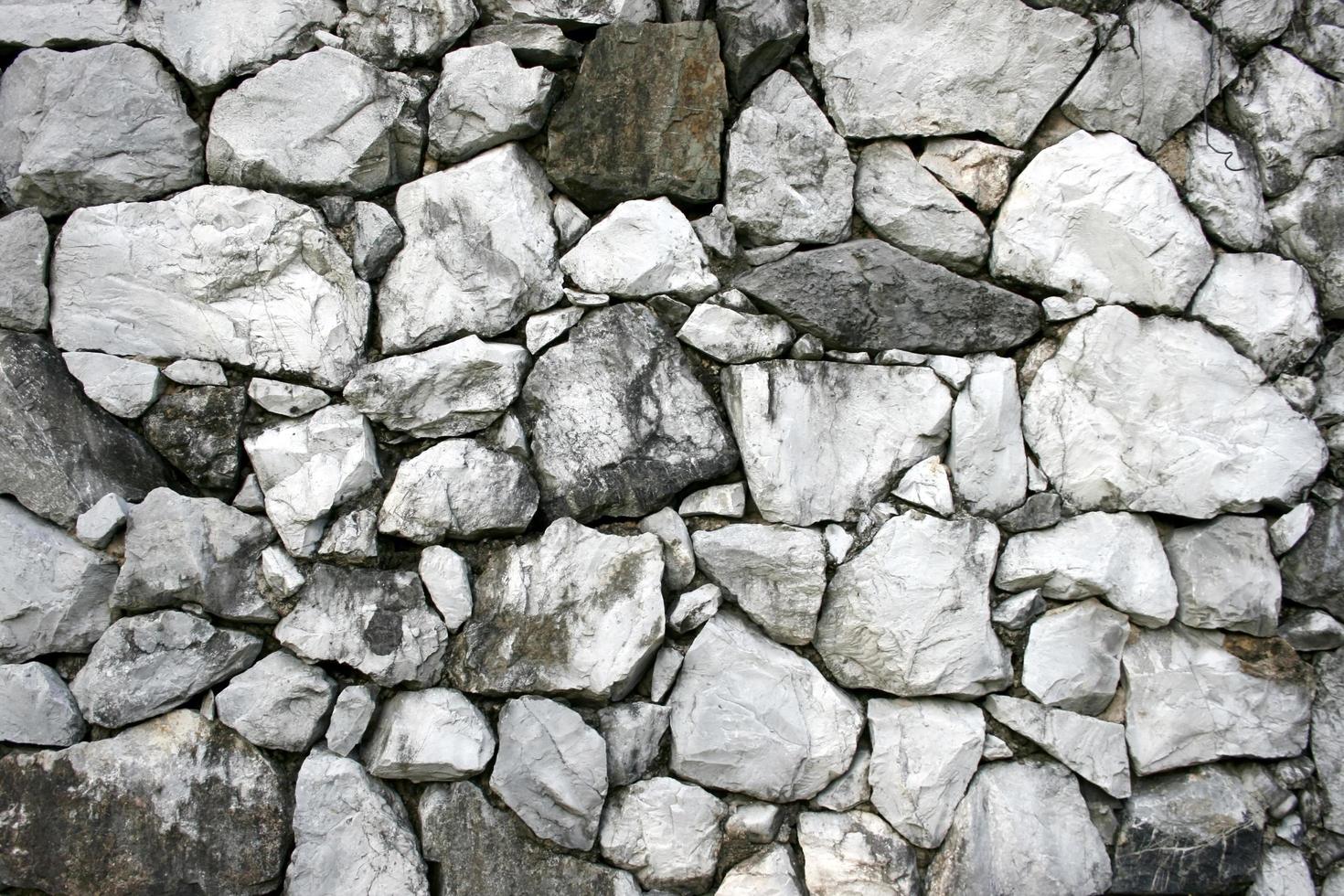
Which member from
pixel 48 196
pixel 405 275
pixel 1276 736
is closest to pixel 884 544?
pixel 1276 736

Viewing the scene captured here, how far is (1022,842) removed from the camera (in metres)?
1.99

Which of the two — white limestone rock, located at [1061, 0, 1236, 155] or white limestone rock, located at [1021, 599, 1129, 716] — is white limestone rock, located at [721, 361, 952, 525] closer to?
white limestone rock, located at [1021, 599, 1129, 716]

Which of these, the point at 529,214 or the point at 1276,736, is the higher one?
the point at 529,214

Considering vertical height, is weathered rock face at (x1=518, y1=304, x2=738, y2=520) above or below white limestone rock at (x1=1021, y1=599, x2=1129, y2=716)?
above

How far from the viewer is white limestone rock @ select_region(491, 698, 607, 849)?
6.45 ft

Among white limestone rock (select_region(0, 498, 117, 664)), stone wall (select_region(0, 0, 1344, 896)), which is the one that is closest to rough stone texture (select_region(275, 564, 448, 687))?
stone wall (select_region(0, 0, 1344, 896))

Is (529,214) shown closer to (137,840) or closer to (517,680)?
(517,680)

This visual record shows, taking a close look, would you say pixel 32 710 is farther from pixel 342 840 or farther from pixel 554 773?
pixel 554 773

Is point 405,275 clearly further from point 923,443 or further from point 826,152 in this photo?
point 923,443

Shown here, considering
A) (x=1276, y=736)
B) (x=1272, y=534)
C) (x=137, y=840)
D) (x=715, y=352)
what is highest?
(x=715, y=352)

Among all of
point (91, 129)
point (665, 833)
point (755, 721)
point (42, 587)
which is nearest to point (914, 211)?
point (755, 721)

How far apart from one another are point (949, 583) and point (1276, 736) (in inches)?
33.5

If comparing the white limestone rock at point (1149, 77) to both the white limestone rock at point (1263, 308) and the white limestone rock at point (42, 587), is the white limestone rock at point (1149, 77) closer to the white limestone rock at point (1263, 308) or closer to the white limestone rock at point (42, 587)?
the white limestone rock at point (1263, 308)

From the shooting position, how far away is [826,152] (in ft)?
6.91
